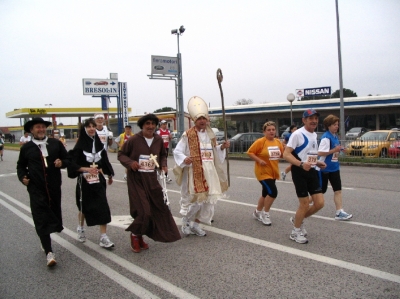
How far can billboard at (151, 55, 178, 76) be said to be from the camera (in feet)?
76.0

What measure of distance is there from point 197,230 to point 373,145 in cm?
1319

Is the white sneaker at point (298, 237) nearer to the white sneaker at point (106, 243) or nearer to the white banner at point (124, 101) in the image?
the white sneaker at point (106, 243)

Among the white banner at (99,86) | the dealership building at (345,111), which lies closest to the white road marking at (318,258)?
the dealership building at (345,111)

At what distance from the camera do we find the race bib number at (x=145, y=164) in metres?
5.10

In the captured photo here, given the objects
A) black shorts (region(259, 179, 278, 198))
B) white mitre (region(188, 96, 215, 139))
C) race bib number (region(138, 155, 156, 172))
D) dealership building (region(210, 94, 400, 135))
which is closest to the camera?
race bib number (region(138, 155, 156, 172))

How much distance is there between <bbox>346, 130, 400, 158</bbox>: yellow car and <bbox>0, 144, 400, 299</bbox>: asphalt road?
31.7ft

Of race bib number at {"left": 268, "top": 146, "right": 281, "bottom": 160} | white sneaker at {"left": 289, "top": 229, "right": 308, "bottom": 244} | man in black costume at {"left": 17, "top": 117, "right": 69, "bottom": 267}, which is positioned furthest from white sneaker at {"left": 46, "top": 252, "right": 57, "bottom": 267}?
race bib number at {"left": 268, "top": 146, "right": 281, "bottom": 160}

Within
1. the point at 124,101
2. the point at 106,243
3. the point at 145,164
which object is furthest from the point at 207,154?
the point at 124,101

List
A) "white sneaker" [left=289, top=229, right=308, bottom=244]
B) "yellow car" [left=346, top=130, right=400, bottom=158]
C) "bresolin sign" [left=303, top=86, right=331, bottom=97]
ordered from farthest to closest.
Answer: "bresolin sign" [left=303, top=86, right=331, bottom=97], "yellow car" [left=346, top=130, right=400, bottom=158], "white sneaker" [left=289, top=229, right=308, bottom=244]

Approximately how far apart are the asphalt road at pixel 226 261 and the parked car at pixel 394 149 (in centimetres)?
917

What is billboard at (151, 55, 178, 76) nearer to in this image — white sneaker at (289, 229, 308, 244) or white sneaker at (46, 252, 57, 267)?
white sneaker at (289, 229, 308, 244)

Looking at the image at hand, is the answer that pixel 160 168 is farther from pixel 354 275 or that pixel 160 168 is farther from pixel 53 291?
pixel 354 275

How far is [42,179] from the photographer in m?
4.82

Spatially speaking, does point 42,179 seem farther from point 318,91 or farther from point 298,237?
point 318,91
